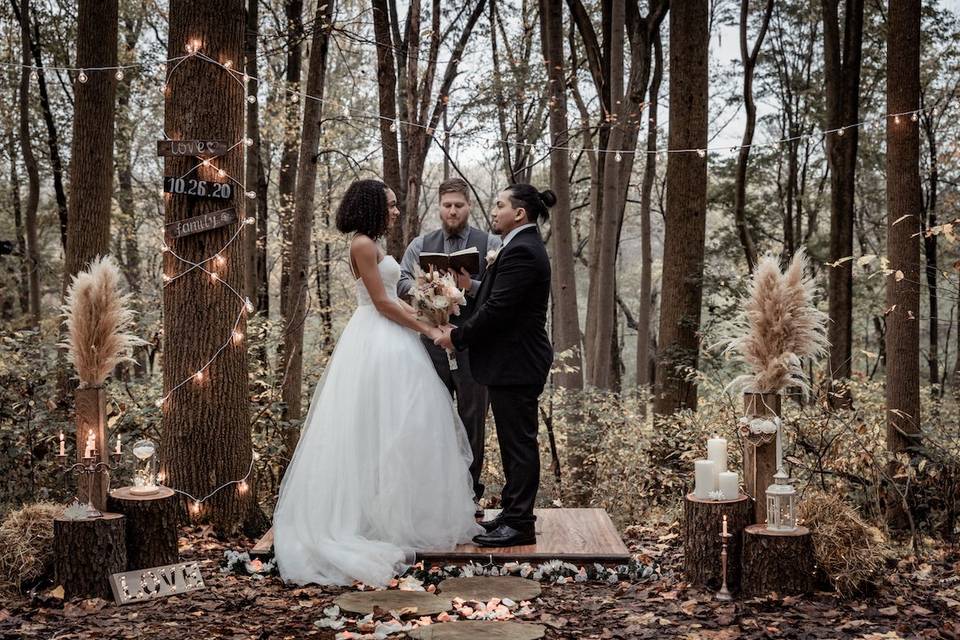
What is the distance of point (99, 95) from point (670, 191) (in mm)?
5187

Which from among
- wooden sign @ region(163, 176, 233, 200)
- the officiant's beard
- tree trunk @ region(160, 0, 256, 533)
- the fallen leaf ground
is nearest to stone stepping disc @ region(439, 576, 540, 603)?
the fallen leaf ground

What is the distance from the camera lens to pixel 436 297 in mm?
4938

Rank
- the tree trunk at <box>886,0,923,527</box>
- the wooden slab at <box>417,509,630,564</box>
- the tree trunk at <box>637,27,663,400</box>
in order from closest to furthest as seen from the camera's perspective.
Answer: the wooden slab at <box>417,509,630,564</box> → the tree trunk at <box>886,0,923,527</box> → the tree trunk at <box>637,27,663,400</box>

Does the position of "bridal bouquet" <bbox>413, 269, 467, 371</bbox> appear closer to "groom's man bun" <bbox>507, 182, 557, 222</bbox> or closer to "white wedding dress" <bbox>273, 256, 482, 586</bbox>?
"white wedding dress" <bbox>273, 256, 482, 586</bbox>

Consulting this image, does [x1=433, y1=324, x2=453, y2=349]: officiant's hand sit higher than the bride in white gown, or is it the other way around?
[x1=433, y1=324, x2=453, y2=349]: officiant's hand

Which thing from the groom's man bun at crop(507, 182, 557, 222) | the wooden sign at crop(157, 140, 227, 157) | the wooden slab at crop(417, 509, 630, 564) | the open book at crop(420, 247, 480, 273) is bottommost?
the wooden slab at crop(417, 509, 630, 564)

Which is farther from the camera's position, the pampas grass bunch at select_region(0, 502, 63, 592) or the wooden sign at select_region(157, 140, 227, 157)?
the wooden sign at select_region(157, 140, 227, 157)

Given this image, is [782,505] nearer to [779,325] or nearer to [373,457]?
[779,325]

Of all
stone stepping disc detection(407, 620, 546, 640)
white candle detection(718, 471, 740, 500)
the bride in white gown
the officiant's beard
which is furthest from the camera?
the officiant's beard

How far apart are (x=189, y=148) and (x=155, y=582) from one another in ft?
8.35

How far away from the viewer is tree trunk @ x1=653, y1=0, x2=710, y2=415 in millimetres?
7617

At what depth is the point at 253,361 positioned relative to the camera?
8.09 metres

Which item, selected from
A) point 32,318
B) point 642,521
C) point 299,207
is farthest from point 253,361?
point 32,318

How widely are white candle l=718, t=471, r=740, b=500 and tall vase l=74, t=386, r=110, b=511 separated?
3146mm
